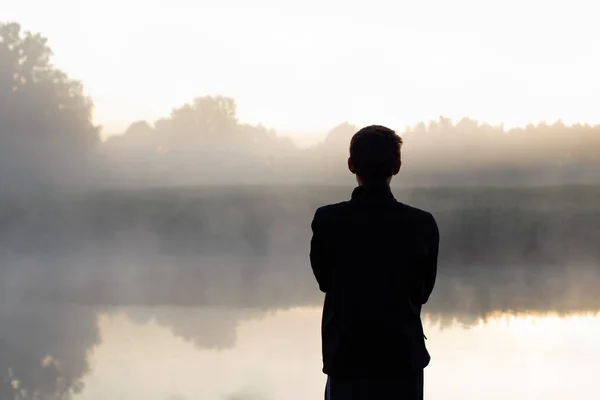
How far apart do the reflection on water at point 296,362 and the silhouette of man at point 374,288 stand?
2.93 m

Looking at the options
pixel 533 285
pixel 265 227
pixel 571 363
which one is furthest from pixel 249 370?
pixel 265 227

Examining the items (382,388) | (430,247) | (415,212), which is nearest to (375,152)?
(415,212)

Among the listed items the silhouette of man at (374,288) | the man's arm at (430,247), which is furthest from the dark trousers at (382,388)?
the man's arm at (430,247)

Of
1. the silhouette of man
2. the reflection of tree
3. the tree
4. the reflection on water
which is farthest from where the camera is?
the tree

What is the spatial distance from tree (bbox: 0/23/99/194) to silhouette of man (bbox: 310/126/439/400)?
34.7 meters

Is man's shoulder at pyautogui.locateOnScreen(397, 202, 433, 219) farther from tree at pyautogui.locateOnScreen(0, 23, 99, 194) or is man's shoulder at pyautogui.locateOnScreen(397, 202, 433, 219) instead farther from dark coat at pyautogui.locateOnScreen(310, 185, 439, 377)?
tree at pyautogui.locateOnScreen(0, 23, 99, 194)

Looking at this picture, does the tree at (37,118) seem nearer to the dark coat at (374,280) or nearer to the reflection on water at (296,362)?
the reflection on water at (296,362)

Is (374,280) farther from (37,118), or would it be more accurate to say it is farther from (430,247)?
(37,118)

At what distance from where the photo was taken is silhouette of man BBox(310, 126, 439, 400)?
2.69 meters

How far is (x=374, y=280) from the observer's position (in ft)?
8.84

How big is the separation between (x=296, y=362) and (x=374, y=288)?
4.38 metres

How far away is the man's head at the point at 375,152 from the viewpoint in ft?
9.02

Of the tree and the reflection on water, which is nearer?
the reflection on water

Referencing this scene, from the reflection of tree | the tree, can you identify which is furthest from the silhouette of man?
the tree
